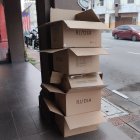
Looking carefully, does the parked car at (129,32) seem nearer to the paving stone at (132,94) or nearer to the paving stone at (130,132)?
the paving stone at (132,94)

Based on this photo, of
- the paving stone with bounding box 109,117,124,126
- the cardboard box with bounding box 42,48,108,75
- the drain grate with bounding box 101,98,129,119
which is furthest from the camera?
the drain grate with bounding box 101,98,129,119

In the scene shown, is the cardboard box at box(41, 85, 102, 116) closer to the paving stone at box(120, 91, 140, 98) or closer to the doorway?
the paving stone at box(120, 91, 140, 98)

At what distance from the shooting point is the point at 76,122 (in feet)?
7.26

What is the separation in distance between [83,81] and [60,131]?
0.69 m

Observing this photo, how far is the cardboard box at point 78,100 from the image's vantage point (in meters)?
2.16

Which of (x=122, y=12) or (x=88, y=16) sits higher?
(x=122, y=12)

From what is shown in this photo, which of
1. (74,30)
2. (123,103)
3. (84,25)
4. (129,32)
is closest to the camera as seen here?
(84,25)

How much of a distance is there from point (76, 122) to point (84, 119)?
10 cm

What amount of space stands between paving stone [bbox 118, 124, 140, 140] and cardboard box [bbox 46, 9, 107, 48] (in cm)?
110

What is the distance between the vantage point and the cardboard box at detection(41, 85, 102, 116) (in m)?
2.16

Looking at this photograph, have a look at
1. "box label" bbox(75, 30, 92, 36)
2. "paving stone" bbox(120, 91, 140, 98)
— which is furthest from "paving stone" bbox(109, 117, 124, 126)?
"box label" bbox(75, 30, 92, 36)

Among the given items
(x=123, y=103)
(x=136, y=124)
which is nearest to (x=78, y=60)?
(x=136, y=124)

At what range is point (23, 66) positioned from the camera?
6254 mm

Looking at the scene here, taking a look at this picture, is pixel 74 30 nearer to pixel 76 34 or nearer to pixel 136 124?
pixel 76 34
